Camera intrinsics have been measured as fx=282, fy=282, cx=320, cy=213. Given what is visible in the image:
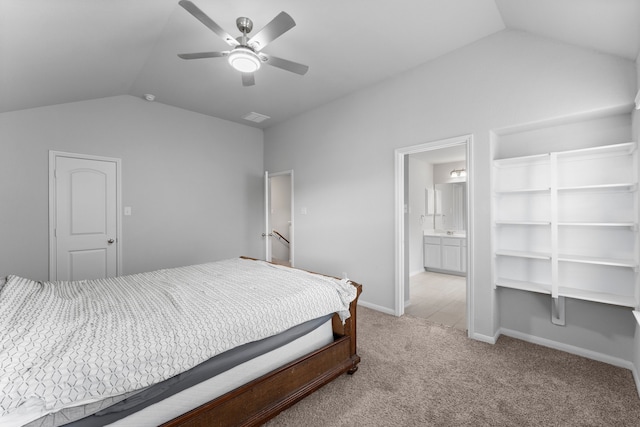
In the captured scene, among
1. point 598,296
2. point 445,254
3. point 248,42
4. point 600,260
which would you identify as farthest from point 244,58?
point 445,254

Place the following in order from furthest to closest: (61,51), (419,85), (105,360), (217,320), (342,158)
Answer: (342,158), (419,85), (61,51), (217,320), (105,360)

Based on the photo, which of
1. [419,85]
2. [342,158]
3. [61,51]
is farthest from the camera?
[342,158]

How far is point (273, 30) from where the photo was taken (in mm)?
1921

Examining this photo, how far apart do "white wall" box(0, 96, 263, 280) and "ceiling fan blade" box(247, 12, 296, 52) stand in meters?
2.67

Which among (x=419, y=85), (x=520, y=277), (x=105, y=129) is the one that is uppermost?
(x=419, y=85)

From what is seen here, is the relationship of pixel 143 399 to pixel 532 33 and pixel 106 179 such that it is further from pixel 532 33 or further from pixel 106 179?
pixel 532 33

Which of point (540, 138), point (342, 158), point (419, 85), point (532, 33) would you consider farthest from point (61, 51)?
point (540, 138)

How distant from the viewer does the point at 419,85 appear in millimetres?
3129

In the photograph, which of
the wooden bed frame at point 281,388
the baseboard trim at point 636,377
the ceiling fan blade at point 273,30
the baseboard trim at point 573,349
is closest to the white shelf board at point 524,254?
the baseboard trim at point 573,349

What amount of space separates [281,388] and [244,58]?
228 centimetres

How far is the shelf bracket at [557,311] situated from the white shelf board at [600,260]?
41 centimetres

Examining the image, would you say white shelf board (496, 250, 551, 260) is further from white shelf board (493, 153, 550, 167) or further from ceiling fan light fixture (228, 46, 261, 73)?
ceiling fan light fixture (228, 46, 261, 73)

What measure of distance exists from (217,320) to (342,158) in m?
2.85

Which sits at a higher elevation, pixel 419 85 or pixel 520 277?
pixel 419 85
